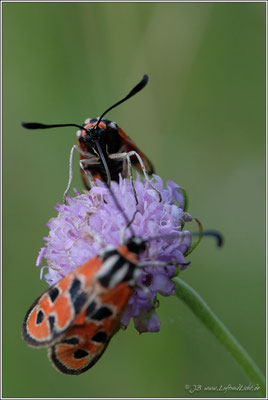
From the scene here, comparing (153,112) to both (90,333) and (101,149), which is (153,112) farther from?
(90,333)

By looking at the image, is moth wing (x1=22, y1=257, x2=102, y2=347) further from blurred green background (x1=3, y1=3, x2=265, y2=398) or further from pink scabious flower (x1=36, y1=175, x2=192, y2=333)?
blurred green background (x1=3, y1=3, x2=265, y2=398)

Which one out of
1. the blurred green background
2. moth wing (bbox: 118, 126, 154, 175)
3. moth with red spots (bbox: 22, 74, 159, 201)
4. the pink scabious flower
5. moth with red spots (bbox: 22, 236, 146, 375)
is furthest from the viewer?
the blurred green background

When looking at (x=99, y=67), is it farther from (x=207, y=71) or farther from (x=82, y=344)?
(x=82, y=344)

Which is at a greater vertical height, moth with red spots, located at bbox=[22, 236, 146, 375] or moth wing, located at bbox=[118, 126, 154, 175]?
moth wing, located at bbox=[118, 126, 154, 175]

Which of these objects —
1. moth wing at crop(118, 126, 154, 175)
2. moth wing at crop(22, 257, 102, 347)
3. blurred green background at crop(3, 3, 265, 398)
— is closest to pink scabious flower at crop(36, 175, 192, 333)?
moth wing at crop(22, 257, 102, 347)

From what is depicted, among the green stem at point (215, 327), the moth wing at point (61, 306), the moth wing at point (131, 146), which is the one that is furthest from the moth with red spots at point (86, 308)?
the moth wing at point (131, 146)

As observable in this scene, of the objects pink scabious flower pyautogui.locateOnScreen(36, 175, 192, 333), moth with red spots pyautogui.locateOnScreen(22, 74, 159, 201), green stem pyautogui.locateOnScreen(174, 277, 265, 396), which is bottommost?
green stem pyautogui.locateOnScreen(174, 277, 265, 396)

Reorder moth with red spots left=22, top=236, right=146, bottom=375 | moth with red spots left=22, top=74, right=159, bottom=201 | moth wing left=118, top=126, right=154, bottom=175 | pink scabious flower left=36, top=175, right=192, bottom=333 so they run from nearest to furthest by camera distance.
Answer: moth with red spots left=22, top=236, right=146, bottom=375, pink scabious flower left=36, top=175, right=192, bottom=333, moth with red spots left=22, top=74, right=159, bottom=201, moth wing left=118, top=126, right=154, bottom=175

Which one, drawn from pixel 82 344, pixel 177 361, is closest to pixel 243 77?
pixel 177 361
